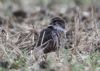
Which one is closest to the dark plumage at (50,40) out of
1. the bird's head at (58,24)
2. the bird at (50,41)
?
the bird at (50,41)

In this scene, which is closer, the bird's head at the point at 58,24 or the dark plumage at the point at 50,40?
the dark plumage at the point at 50,40

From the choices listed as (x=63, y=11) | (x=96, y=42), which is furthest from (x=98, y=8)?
(x=96, y=42)

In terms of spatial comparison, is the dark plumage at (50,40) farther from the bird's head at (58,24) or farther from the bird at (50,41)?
the bird's head at (58,24)

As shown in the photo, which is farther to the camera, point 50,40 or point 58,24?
point 58,24

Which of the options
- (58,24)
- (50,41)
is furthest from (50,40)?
(58,24)

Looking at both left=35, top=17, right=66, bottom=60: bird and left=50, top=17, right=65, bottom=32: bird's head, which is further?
left=50, top=17, right=65, bottom=32: bird's head

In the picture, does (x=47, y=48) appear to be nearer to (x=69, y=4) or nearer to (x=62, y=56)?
(x=62, y=56)

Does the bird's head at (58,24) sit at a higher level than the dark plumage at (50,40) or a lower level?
higher

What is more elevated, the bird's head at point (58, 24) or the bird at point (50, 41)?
the bird's head at point (58, 24)

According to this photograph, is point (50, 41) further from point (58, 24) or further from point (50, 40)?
point (58, 24)

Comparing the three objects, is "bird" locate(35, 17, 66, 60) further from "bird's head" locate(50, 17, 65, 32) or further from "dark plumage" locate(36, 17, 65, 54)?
"bird's head" locate(50, 17, 65, 32)

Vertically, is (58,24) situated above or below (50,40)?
above

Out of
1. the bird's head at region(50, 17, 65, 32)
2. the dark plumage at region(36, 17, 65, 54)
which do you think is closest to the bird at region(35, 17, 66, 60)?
the dark plumage at region(36, 17, 65, 54)

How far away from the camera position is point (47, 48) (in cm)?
631
